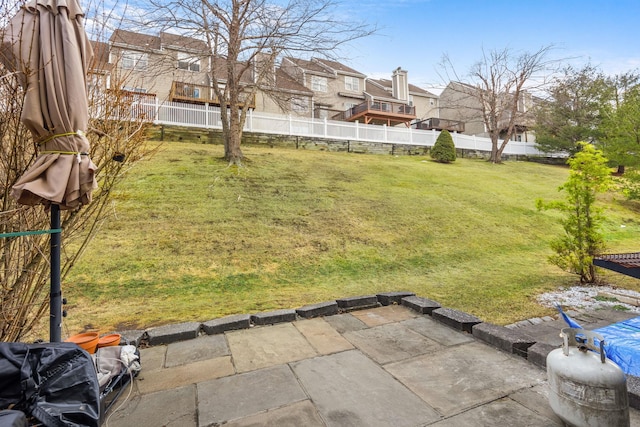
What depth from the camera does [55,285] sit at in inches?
78.9

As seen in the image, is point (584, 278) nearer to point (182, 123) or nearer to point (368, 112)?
point (182, 123)

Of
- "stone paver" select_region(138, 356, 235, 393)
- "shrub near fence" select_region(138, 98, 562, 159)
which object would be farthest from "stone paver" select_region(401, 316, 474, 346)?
"shrub near fence" select_region(138, 98, 562, 159)

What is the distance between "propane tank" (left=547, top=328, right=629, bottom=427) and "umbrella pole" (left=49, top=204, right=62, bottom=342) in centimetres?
307

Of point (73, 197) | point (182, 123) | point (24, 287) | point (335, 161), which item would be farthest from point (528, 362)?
point (182, 123)

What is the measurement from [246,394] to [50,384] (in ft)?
3.62

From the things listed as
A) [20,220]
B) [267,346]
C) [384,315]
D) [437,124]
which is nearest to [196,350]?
[267,346]

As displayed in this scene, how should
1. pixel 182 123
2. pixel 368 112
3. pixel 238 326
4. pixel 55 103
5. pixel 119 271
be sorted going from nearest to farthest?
pixel 55 103, pixel 238 326, pixel 119 271, pixel 182 123, pixel 368 112

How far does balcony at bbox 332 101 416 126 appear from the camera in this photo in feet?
79.1

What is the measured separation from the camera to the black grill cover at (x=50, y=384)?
147 cm

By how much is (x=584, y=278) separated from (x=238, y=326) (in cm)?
615

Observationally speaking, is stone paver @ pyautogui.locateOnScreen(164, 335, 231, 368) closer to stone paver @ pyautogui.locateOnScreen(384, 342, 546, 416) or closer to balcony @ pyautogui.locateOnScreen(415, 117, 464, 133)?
stone paver @ pyautogui.locateOnScreen(384, 342, 546, 416)

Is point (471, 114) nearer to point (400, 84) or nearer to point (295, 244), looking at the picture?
point (400, 84)

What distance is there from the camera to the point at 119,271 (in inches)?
203

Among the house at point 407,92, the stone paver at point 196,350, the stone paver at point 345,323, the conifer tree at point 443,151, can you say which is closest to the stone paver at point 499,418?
the stone paver at point 345,323
